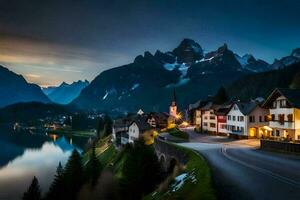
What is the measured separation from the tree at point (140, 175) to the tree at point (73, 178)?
76.8 feet

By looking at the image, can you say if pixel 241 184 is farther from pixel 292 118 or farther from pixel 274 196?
pixel 292 118

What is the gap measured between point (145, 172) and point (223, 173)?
1989cm

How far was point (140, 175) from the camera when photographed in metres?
47.2

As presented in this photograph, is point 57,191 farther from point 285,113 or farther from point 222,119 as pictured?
point 285,113

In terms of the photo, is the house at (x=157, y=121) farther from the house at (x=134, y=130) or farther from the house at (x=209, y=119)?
the house at (x=209, y=119)

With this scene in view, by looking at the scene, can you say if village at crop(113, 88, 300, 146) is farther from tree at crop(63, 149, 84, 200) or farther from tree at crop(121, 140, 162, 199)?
tree at crop(63, 149, 84, 200)

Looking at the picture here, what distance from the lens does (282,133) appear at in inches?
2359

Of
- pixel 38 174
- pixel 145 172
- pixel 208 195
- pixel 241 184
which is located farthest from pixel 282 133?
pixel 38 174

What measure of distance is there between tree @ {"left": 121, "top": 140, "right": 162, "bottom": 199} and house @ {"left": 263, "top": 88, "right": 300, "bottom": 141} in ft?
75.8

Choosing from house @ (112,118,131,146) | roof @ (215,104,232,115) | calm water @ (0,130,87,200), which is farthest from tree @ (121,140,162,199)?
house @ (112,118,131,146)

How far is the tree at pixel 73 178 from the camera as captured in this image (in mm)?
68831

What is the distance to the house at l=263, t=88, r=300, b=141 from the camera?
183 ft

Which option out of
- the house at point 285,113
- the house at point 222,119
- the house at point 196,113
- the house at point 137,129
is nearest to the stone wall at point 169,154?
the house at point 285,113

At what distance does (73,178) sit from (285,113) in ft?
142
